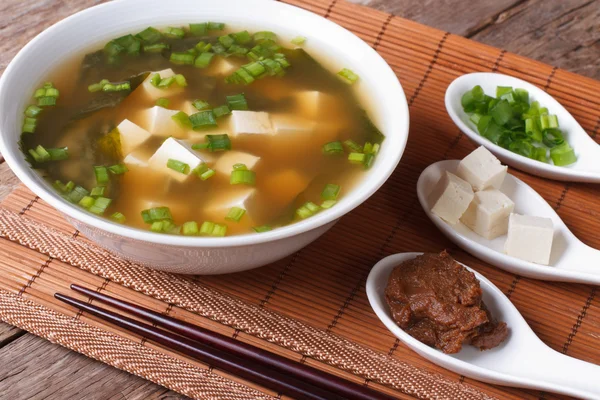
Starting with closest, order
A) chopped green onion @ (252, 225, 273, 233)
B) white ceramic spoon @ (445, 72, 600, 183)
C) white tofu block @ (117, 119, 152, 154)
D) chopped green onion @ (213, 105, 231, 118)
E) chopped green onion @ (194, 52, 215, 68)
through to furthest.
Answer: chopped green onion @ (252, 225, 273, 233)
white tofu block @ (117, 119, 152, 154)
chopped green onion @ (213, 105, 231, 118)
chopped green onion @ (194, 52, 215, 68)
white ceramic spoon @ (445, 72, 600, 183)

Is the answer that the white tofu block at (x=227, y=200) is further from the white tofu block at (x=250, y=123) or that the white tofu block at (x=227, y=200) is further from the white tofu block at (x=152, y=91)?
the white tofu block at (x=152, y=91)

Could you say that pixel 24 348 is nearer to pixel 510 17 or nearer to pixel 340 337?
pixel 340 337

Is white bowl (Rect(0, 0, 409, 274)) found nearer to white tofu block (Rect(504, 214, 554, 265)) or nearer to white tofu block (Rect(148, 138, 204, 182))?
white tofu block (Rect(148, 138, 204, 182))

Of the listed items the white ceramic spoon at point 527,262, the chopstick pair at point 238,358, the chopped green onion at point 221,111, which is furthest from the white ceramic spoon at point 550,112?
the chopstick pair at point 238,358

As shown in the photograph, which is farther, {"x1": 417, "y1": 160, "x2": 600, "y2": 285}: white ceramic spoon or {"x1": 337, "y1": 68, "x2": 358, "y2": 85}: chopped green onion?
{"x1": 337, "y1": 68, "x2": 358, "y2": 85}: chopped green onion

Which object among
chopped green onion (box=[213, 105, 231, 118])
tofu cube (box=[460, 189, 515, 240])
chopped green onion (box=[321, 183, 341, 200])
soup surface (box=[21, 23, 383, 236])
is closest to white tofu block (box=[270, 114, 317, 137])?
soup surface (box=[21, 23, 383, 236])

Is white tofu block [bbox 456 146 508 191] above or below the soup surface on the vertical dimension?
below

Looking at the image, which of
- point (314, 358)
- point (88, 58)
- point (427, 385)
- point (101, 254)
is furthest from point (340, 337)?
point (88, 58)
